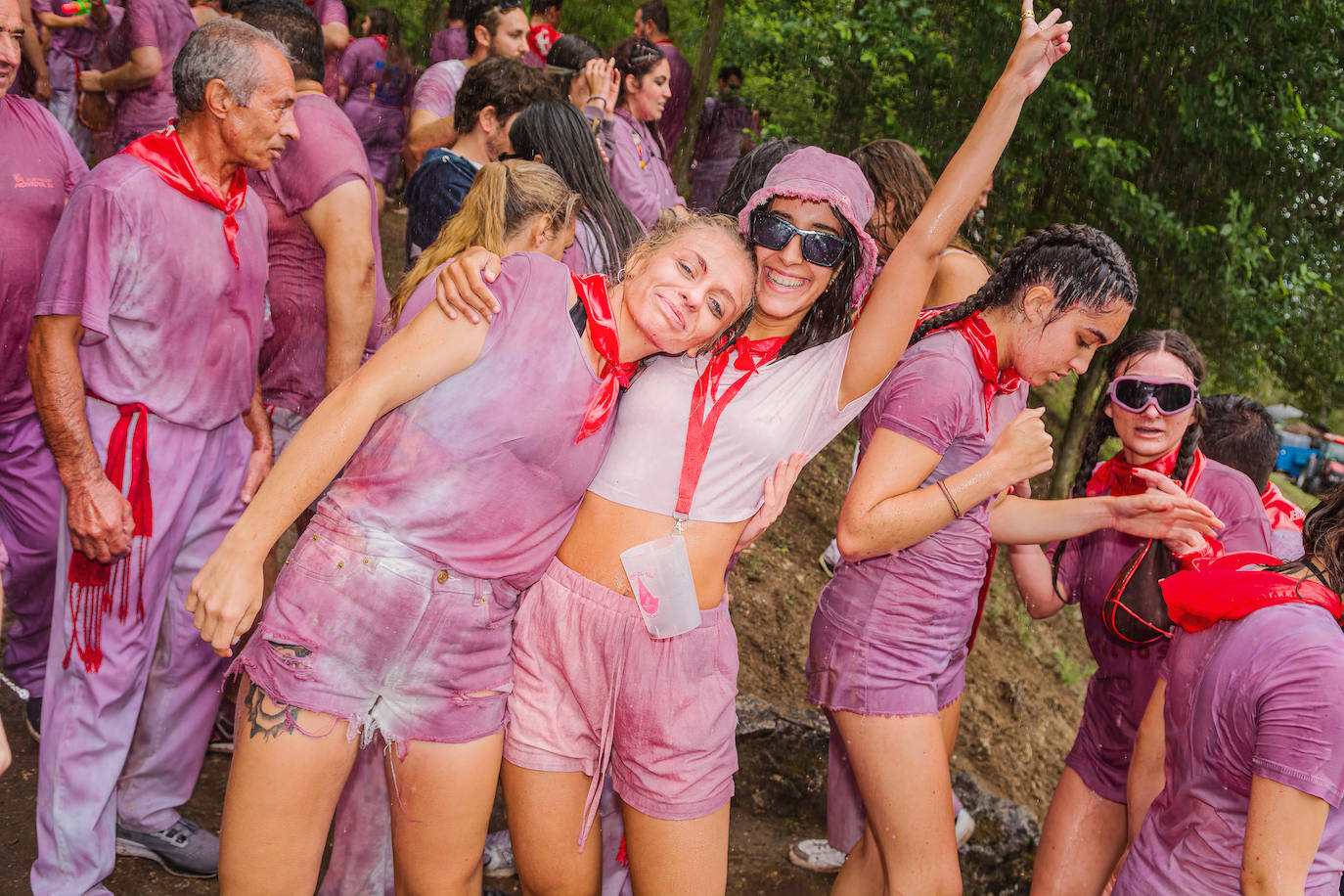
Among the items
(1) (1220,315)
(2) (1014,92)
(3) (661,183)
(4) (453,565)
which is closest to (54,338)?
(4) (453,565)

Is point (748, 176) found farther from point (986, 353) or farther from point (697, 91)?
point (697, 91)

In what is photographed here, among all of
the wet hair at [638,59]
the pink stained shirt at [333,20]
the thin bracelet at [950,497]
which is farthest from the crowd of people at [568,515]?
the pink stained shirt at [333,20]

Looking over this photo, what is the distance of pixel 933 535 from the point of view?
8.98 ft

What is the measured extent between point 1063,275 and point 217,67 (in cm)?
A: 237

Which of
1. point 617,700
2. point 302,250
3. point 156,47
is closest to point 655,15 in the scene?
point 156,47

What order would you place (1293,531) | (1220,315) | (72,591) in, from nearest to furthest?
(72,591), (1293,531), (1220,315)

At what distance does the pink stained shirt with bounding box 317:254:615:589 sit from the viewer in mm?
A: 2092

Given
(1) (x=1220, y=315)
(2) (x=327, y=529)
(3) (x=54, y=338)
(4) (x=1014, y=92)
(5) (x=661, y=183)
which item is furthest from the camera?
(1) (x=1220, y=315)

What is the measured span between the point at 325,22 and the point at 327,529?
232 inches

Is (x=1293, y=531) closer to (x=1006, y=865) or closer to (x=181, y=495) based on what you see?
(x=1006, y=865)

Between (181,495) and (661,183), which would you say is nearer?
(181,495)

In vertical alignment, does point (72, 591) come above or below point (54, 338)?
below

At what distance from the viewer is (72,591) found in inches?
113

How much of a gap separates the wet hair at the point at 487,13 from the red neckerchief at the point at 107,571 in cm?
341
